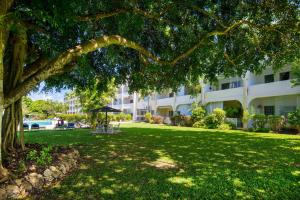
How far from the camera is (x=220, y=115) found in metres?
26.9

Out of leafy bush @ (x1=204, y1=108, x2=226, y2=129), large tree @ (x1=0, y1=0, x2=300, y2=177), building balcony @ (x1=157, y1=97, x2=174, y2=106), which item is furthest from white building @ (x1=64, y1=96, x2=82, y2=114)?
large tree @ (x1=0, y1=0, x2=300, y2=177)

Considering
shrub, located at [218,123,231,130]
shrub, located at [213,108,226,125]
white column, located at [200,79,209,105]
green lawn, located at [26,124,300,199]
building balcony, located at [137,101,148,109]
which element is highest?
white column, located at [200,79,209,105]

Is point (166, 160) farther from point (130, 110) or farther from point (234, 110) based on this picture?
point (130, 110)

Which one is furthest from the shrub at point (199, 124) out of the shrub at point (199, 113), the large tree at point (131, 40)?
the large tree at point (131, 40)

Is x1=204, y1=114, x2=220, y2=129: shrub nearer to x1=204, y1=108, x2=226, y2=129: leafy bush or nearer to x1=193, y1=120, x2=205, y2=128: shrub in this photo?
x1=204, y1=108, x2=226, y2=129: leafy bush

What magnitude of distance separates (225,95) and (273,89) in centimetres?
630

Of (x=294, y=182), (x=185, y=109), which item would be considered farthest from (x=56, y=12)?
(x=185, y=109)

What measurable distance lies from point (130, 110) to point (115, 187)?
2129 inches

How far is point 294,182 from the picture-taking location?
20.6 feet

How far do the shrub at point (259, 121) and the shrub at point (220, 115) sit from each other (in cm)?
365

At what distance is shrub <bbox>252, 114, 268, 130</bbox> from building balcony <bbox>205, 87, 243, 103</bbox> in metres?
3.86

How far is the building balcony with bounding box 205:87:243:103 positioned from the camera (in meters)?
27.3

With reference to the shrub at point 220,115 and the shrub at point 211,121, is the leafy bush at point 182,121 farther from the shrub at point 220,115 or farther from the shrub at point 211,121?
the shrub at point 220,115

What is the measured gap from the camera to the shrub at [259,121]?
23094 millimetres
